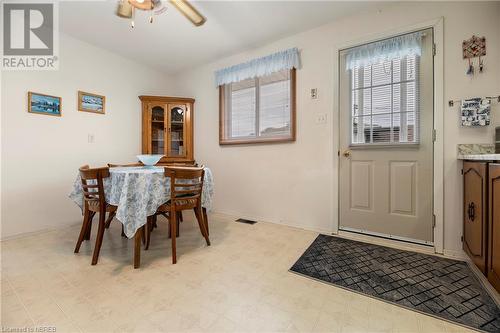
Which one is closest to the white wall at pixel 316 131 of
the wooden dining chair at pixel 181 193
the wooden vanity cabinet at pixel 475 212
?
the wooden vanity cabinet at pixel 475 212

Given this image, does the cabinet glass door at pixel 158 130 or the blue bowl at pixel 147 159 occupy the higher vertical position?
the cabinet glass door at pixel 158 130

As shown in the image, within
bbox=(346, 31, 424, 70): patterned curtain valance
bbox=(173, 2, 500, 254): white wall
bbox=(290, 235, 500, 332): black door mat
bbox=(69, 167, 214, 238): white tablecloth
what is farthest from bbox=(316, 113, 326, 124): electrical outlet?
bbox=(69, 167, 214, 238): white tablecloth

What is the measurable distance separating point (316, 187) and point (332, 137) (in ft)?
2.02

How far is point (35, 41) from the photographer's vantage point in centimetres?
246

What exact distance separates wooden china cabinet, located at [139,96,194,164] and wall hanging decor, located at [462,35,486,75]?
3.30 metres

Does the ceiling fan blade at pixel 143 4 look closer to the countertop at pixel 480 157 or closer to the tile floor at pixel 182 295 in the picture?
the tile floor at pixel 182 295

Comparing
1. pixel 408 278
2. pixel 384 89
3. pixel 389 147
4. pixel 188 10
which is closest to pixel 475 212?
pixel 408 278

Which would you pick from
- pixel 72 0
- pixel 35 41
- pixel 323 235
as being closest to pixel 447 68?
pixel 323 235

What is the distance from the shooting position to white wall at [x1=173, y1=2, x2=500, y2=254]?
184cm

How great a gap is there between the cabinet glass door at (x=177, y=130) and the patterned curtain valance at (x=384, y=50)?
254cm

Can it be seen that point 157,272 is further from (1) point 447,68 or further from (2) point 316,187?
(1) point 447,68

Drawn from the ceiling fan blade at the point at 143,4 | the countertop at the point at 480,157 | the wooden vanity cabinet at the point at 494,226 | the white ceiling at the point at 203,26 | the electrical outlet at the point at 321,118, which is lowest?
the wooden vanity cabinet at the point at 494,226

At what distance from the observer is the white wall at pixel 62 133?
2.30 meters

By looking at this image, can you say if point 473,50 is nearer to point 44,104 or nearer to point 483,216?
point 483,216
